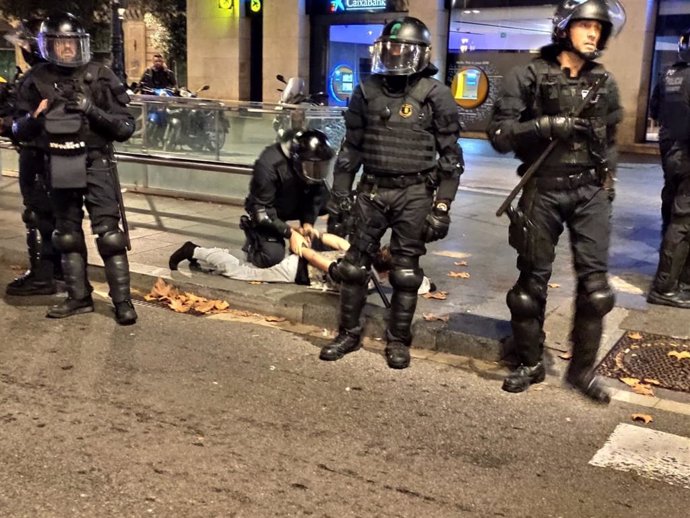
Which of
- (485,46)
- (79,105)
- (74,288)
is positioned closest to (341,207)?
(79,105)

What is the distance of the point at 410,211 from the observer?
4844mm

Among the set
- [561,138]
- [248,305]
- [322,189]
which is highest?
[561,138]

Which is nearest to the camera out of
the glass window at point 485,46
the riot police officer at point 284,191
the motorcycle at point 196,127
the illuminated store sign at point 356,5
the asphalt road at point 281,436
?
the asphalt road at point 281,436

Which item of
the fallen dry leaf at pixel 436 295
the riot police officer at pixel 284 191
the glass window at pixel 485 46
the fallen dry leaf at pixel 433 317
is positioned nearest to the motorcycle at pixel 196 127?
the riot police officer at pixel 284 191

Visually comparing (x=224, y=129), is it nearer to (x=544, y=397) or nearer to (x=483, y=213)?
(x=483, y=213)

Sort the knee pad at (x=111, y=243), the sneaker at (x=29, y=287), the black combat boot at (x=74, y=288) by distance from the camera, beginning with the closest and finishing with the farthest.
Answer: the knee pad at (x=111, y=243)
the black combat boot at (x=74, y=288)
the sneaker at (x=29, y=287)

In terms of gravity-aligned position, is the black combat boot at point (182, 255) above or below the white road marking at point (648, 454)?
above

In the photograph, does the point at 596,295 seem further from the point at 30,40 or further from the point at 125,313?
the point at 30,40

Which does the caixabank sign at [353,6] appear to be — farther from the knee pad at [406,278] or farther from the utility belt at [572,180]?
the utility belt at [572,180]

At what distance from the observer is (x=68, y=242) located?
18.8ft

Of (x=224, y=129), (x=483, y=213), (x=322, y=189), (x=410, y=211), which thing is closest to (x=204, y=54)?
(x=224, y=129)

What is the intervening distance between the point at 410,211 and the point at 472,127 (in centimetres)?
1490

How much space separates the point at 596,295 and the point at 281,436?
185cm

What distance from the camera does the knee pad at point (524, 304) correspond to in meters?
4.56
